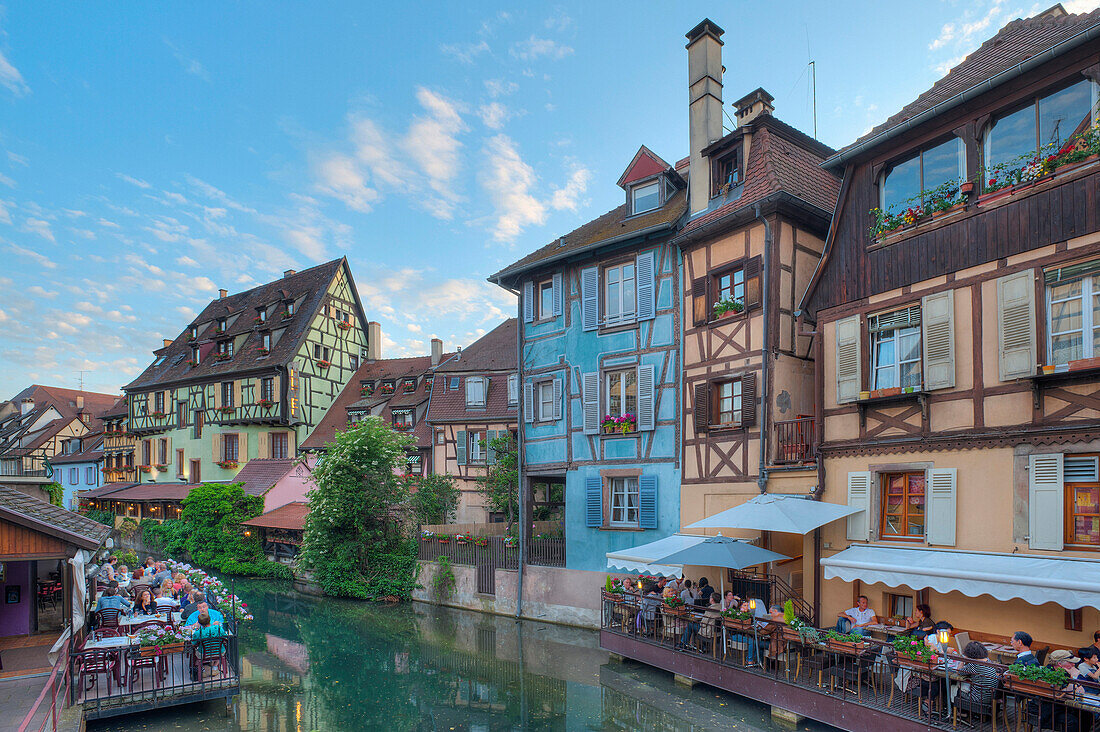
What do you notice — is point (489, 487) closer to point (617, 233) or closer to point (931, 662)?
point (617, 233)

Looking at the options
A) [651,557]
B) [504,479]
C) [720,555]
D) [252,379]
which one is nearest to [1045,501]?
[720,555]

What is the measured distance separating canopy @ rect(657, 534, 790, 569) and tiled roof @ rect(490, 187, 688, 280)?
26.9 ft

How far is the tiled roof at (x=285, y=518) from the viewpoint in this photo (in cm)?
2905

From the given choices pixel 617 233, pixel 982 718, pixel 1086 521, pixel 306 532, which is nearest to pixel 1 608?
pixel 306 532

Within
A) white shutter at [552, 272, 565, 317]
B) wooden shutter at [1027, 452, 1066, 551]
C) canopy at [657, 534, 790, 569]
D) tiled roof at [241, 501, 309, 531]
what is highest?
white shutter at [552, 272, 565, 317]

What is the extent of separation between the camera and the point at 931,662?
9.05 meters

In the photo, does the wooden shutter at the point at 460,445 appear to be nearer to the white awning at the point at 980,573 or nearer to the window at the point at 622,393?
the window at the point at 622,393

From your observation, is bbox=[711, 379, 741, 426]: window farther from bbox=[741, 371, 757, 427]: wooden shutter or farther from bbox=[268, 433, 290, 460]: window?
bbox=[268, 433, 290, 460]: window

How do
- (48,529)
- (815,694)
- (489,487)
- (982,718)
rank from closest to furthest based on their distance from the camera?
1. (982,718)
2. (815,694)
3. (48,529)
4. (489,487)

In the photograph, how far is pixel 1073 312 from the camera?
9.95m

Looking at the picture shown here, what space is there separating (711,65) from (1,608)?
67.5ft

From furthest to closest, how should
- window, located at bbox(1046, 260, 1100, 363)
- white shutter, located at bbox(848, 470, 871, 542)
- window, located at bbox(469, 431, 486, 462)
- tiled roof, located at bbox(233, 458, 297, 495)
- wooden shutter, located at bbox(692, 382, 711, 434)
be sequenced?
tiled roof, located at bbox(233, 458, 297, 495)
window, located at bbox(469, 431, 486, 462)
wooden shutter, located at bbox(692, 382, 711, 434)
white shutter, located at bbox(848, 470, 871, 542)
window, located at bbox(1046, 260, 1100, 363)

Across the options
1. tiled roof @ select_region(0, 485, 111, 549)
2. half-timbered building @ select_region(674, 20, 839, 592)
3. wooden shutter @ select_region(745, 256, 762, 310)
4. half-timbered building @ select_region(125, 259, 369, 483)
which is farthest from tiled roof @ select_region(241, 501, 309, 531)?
wooden shutter @ select_region(745, 256, 762, 310)

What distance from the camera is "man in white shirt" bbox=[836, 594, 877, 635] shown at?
11377 millimetres
